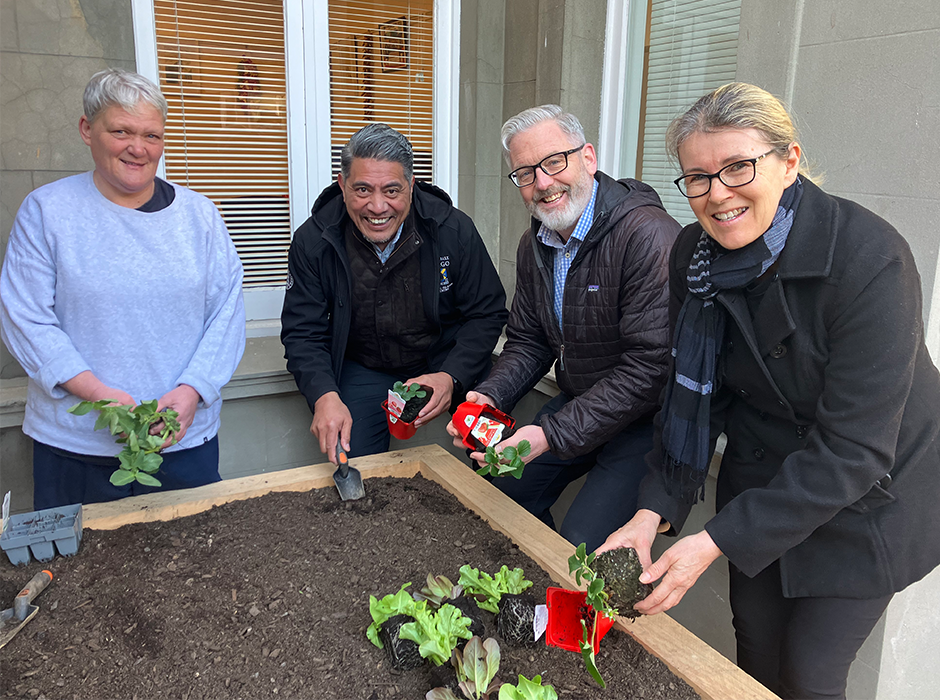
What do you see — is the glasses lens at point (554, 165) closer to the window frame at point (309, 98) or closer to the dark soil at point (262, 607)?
the dark soil at point (262, 607)

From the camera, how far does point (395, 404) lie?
2.42 m

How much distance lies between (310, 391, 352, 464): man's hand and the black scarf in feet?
3.64

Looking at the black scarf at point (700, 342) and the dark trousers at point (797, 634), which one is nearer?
the black scarf at point (700, 342)

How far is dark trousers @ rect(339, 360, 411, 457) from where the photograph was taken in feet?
9.75

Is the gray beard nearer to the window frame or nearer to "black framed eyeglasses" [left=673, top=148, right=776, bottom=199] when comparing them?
"black framed eyeglasses" [left=673, top=148, right=776, bottom=199]

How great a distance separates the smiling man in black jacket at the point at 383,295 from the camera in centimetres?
262

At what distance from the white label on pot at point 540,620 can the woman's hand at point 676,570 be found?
0.61ft

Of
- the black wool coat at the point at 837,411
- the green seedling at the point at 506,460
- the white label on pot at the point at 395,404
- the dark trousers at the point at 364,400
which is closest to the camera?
the black wool coat at the point at 837,411

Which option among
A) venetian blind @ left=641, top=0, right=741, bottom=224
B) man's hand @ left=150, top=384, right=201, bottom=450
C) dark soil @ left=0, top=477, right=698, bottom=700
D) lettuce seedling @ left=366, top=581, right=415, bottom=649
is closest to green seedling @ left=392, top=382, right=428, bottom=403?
dark soil @ left=0, top=477, right=698, bottom=700

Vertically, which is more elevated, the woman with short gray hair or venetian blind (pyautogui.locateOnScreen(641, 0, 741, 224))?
venetian blind (pyautogui.locateOnScreen(641, 0, 741, 224))

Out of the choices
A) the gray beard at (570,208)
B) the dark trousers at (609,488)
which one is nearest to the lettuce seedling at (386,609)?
the dark trousers at (609,488)

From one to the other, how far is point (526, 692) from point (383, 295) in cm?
188

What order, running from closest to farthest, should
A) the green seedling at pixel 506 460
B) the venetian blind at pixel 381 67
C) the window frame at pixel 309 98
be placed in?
the green seedling at pixel 506 460 < the window frame at pixel 309 98 < the venetian blind at pixel 381 67

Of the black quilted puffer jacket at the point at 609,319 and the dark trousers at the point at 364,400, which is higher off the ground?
the black quilted puffer jacket at the point at 609,319
